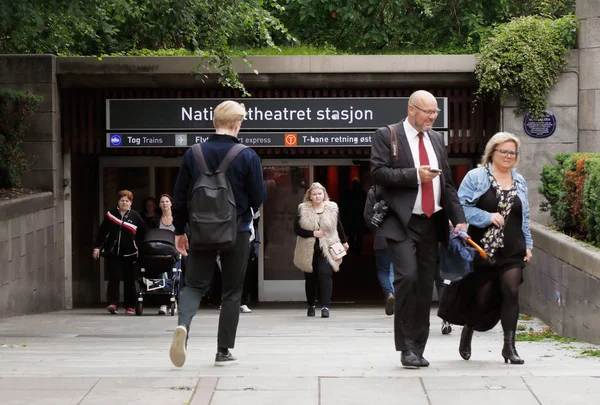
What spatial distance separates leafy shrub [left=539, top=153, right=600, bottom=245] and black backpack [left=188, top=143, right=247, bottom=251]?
431 centimetres

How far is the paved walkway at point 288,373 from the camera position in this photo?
539 cm

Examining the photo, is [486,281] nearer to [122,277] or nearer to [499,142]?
[499,142]

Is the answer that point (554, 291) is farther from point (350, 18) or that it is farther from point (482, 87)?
point (350, 18)

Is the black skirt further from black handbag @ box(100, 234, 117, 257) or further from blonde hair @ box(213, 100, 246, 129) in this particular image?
black handbag @ box(100, 234, 117, 257)

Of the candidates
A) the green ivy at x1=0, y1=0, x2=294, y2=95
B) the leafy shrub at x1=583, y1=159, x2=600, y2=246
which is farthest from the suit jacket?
the green ivy at x1=0, y1=0, x2=294, y2=95

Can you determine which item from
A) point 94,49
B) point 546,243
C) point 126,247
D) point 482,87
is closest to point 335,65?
point 482,87

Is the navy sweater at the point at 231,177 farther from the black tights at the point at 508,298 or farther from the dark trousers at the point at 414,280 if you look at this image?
the black tights at the point at 508,298

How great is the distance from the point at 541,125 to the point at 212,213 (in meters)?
→ 9.48

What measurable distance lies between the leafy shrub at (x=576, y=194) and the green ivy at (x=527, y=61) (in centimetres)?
238

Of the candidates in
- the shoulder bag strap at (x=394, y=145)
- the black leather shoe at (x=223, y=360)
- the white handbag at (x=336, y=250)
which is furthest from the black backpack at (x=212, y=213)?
the white handbag at (x=336, y=250)

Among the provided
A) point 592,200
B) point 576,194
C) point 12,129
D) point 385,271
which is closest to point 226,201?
point 592,200

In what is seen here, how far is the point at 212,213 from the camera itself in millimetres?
6434

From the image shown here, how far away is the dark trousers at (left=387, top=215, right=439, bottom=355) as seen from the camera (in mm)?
6504

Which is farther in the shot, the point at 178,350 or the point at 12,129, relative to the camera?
the point at 12,129
